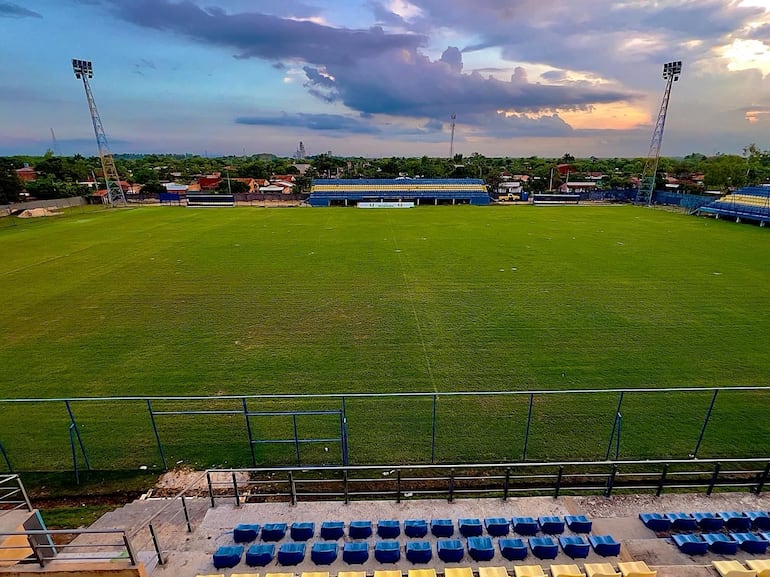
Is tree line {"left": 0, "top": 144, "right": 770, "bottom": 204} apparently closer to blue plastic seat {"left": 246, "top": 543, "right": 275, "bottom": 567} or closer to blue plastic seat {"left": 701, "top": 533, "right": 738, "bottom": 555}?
blue plastic seat {"left": 246, "top": 543, "right": 275, "bottom": 567}

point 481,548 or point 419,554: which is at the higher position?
point 481,548

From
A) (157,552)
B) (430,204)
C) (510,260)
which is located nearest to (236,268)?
(510,260)

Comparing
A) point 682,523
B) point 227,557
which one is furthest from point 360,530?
point 682,523

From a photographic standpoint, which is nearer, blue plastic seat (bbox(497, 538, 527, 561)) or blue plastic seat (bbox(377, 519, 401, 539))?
blue plastic seat (bbox(497, 538, 527, 561))

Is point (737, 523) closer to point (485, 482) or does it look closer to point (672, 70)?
point (485, 482)

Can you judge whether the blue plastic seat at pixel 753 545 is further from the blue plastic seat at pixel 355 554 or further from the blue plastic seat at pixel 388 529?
the blue plastic seat at pixel 355 554

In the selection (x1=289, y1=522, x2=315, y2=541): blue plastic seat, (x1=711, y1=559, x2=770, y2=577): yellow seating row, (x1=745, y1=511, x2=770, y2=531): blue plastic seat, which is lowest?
(x1=745, y1=511, x2=770, y2=531): blue plastic seat

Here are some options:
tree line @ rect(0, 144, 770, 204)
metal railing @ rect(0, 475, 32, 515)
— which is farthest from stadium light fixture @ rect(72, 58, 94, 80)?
metal railing @ rect(0, 475, 32, 515)
